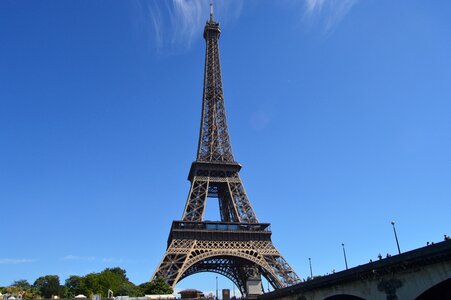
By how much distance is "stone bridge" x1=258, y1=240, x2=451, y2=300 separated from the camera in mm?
24953

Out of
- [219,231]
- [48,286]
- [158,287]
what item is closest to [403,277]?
[158,287]

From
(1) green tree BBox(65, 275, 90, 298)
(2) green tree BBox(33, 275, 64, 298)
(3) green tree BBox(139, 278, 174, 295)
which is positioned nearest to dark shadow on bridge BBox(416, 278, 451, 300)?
(3) green tree BBox(139, 278, 174, 295)

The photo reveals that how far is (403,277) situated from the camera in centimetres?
2794

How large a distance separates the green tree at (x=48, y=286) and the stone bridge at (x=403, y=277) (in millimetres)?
87003

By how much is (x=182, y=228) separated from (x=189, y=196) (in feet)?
26.2

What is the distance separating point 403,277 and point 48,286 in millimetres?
101593

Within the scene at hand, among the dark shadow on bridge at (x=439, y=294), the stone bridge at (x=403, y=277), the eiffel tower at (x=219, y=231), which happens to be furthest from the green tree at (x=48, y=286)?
the dark shadow on bridge at (x=439, y=294)

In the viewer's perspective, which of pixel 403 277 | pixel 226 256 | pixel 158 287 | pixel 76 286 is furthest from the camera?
pixel 76 286

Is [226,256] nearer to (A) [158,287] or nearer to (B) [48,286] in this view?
(A) [158,287]

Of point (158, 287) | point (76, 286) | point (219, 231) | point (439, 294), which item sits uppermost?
point (219, 231)

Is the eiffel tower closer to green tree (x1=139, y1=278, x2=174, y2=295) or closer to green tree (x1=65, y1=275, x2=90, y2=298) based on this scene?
green tree (x1=139, y1=278, x2=174, y2=295)

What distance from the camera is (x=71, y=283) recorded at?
102 metres

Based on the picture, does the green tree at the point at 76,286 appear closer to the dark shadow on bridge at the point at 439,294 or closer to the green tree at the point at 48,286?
the green tree at the point at 48,286

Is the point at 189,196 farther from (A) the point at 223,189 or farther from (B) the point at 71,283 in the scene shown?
(B) the point at 71,283
